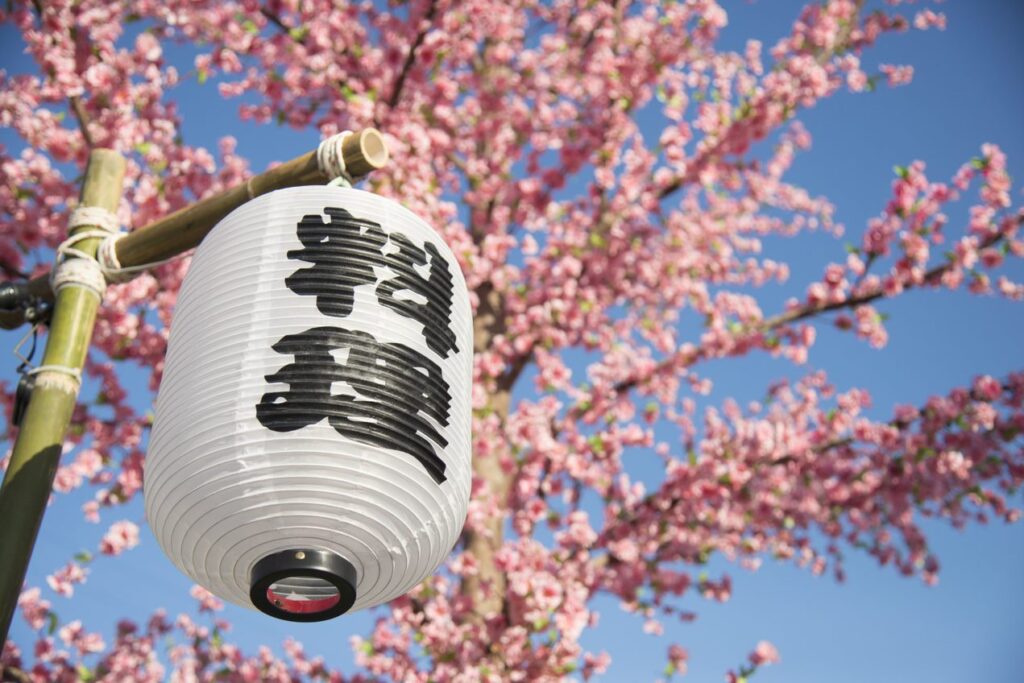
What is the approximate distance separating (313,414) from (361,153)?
3.53ft

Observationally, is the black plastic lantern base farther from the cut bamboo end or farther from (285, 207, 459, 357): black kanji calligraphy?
the cut bamboo end

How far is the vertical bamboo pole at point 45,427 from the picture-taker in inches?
101

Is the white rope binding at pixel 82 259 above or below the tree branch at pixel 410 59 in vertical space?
below

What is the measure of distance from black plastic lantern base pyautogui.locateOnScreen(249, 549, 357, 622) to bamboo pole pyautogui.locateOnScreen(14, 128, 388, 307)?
1.28m

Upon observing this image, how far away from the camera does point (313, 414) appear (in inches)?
74.2

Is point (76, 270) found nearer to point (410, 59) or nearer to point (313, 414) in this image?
point (313, 414)

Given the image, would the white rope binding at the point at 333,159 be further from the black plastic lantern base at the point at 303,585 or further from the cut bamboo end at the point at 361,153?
the black plastic lantern base at the point at 303,585

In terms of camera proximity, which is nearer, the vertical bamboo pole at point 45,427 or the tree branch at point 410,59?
the vertical bamboo pole at point 45,427

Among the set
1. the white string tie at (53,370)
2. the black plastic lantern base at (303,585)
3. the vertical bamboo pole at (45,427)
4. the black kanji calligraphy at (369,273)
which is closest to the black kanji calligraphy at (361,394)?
the black kanji calligraphy at (369,273)

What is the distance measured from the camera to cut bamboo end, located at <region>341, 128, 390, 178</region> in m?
2.65

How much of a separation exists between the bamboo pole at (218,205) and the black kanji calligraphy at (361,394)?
0.87m

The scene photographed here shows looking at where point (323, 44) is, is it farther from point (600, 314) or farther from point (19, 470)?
point (19, 470)

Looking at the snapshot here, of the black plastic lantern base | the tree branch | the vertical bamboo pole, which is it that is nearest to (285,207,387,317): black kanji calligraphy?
the black plastic lantern base

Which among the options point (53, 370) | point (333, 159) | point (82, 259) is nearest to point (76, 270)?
point (82, 259)
